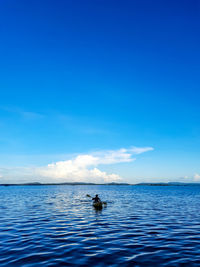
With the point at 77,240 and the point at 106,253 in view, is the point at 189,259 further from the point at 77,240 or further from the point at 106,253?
the point at 77,240

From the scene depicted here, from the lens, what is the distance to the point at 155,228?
22.5m

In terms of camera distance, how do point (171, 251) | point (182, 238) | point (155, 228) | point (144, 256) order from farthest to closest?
point (155, 228) → point (182, 238) → point (171, 251) → point (144, 256)

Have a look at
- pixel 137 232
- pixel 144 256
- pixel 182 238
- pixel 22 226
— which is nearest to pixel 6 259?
pixel 144 256

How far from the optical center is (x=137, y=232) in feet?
67.4

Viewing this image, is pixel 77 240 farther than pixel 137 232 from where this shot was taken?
No

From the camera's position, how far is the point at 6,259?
13.0m

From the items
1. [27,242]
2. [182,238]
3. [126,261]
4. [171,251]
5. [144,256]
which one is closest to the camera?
[126,261]

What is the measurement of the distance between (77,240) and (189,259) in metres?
8.93

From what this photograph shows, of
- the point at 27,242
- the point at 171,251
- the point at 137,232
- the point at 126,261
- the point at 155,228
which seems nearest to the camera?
the point at 126,261

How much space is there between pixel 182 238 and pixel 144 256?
6.67 meters

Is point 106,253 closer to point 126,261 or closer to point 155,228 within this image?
point 126,261

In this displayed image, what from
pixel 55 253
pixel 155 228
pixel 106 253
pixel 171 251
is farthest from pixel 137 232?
pixel 55 253

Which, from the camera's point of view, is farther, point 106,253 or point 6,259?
point 106,253

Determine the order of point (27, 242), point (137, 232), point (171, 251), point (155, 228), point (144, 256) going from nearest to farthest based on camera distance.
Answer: point (144, 256) → point (171, 251) → point (27, 242) → point (137, 232) → point (155, 228)
